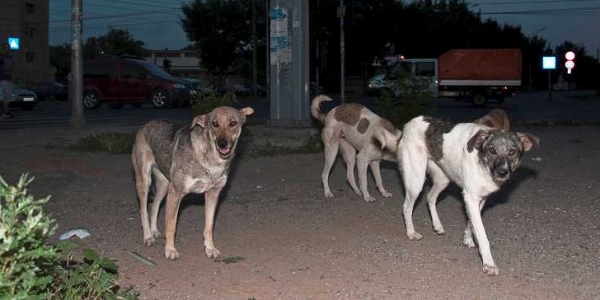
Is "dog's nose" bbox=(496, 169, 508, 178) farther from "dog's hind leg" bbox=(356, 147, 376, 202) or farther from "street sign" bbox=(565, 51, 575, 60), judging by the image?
"street sign" bbox=(565, 51, 575, 60)

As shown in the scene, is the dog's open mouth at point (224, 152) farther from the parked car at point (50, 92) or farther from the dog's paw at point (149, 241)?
the parked car at point (50, 92)

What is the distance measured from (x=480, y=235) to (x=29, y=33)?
78837mm

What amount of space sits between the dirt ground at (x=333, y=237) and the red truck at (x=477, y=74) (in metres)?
25.6

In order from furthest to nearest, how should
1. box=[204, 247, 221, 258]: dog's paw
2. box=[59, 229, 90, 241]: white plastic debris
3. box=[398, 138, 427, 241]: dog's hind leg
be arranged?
box=[398, 138, 427, 241]: dog's hind leg
box=[59, 229, 90, 241]: white plastic debris
box=[204, 247, 221, 258]: dog's paw

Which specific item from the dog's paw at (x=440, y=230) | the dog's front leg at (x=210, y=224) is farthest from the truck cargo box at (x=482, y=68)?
the dog's front leg at (x=210, y=224)

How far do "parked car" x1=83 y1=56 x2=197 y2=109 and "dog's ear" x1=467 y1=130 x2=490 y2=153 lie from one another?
901 inches

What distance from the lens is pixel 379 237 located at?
6.98 metres

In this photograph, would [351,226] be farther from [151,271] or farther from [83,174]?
[83,174]

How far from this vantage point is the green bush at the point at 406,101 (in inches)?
533

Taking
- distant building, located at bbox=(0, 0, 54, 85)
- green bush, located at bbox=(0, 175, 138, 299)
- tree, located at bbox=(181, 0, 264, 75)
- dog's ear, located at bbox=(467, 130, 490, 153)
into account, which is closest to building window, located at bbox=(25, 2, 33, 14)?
distant building, located at bbox=(0, 0, 54, 85)

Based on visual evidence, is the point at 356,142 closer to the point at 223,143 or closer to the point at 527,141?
the point at 527,141

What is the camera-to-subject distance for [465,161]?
6117 millimetres

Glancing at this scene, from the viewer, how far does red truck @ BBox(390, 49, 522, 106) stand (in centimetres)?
3647

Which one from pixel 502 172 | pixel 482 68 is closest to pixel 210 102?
pixel 502 172
